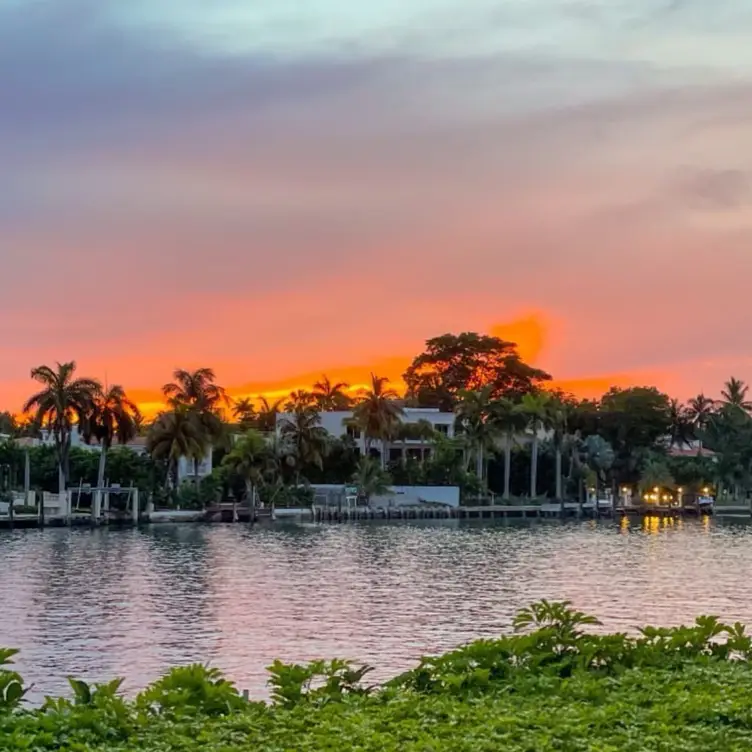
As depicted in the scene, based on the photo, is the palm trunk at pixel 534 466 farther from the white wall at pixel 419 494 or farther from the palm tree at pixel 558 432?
the white wall at pixel 419 494

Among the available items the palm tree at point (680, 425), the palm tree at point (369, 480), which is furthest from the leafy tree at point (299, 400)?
the palm tree at point (680, 425)

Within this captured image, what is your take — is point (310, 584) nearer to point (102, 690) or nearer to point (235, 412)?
point (102, 690)

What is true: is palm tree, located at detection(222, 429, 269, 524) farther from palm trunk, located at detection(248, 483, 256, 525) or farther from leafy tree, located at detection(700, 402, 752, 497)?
leafy tree, located at detection(700, 402, 752, 497)

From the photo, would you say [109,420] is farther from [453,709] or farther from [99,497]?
[453,709]

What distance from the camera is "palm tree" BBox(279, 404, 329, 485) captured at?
95250 mm

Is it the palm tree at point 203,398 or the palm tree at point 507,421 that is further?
the palm tree at point 507,421

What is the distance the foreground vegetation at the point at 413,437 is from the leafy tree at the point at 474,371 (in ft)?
0.55

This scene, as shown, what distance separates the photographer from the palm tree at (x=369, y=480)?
3871 inches

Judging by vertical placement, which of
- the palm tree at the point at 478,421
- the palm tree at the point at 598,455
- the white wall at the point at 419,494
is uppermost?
the palm tree at the point at 478,421

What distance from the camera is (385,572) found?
1907 inches

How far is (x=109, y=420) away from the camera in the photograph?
80312 mm

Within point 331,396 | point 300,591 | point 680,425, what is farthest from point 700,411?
point 300,591

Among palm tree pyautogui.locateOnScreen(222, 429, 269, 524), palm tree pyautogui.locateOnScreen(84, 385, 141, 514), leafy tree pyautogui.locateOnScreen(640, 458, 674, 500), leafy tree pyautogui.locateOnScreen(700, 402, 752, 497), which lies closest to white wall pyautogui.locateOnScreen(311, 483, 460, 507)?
palm tree pyautogui.locateOnScreen(222, 429, 269, 524)

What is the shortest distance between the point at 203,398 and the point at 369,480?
17.4m
